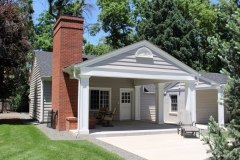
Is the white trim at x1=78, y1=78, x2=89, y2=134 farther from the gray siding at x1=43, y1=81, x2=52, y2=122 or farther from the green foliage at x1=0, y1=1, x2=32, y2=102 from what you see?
the green foliage at x1=0, y1=1, x2=32, y2=102

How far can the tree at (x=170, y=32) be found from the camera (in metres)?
28.6

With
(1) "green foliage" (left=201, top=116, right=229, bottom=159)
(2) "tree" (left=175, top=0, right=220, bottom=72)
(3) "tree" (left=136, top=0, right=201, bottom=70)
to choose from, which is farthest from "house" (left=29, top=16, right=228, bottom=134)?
(2) "tree" (left=175, top=0, right=220, bottom=72)

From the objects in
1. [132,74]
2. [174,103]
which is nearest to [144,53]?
[132,74]

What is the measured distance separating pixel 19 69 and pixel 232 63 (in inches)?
627

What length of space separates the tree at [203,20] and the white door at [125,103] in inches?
625

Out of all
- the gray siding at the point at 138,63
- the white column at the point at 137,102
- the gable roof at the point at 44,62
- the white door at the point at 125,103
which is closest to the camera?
the gray siding at the point at 138,63

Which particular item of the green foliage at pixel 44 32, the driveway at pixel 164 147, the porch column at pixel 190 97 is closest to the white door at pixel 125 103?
the porch column at pixel 190 97

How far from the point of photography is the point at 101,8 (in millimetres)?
36375

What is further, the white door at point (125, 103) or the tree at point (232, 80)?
the white door at point (125, 103)

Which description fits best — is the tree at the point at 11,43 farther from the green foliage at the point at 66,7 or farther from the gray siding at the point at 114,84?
the green foliage at the point at 66,7

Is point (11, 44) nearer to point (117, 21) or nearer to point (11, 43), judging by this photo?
point (11, 43)

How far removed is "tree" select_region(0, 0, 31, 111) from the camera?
1544 centimetres

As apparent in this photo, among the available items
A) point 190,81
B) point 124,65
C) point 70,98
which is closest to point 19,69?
point 70,98

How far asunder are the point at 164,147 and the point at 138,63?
4.68 meters
